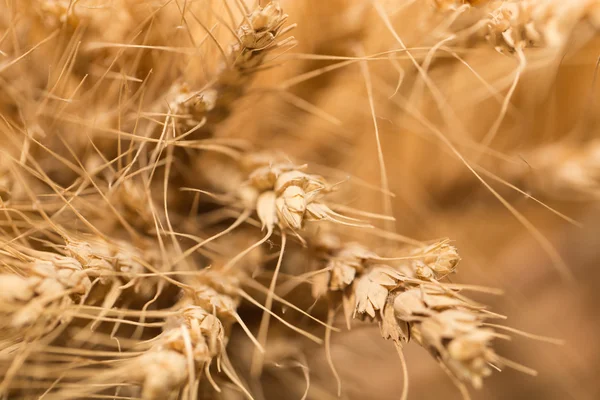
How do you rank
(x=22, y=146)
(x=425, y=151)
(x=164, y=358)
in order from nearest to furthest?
(x=164, y=358)
(x=22, y=146)
(x=425, y=151)

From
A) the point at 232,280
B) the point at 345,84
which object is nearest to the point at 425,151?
the point at 345,84

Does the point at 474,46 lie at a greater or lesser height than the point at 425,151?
greater

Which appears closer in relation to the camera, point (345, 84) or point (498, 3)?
point (498, 3)

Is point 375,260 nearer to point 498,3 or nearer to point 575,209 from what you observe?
point 498,3

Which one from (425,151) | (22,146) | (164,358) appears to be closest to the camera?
(164,358)

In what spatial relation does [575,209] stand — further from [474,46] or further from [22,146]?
[22,146]

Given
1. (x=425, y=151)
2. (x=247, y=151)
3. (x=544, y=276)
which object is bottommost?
(x=544, y=276)
